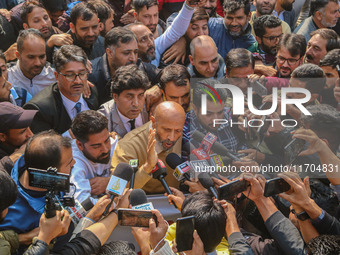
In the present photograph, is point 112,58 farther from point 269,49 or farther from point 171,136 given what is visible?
point 269,49

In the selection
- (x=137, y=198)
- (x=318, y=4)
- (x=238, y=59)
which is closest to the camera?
(x=137, y=198)

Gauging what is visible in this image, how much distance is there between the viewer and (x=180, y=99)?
4699 mm

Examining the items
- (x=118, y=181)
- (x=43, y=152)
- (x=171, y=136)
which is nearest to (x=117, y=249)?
(x=118, y=181)

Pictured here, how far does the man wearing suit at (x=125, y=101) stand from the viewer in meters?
4.50

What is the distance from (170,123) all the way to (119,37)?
1.52m

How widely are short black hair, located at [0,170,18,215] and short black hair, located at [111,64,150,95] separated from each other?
1919 mm

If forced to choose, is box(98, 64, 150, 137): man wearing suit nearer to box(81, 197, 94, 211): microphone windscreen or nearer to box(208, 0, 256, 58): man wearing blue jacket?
box(81, 197, 94, 211): microphone windscreen

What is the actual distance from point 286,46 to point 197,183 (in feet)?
7.99

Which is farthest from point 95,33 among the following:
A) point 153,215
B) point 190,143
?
point 153,215

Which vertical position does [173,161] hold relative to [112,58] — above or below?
below

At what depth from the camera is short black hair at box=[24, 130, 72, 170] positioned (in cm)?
308

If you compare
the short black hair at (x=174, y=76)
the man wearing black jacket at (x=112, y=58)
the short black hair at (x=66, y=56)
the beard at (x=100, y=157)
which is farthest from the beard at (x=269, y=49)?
the beard at (x=100, y=157)

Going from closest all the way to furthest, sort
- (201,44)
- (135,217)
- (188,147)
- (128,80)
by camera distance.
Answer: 1. (135,217)
2. (188,147)
3. (128,80)
4. (201,44)

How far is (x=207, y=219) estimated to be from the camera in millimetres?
2848
